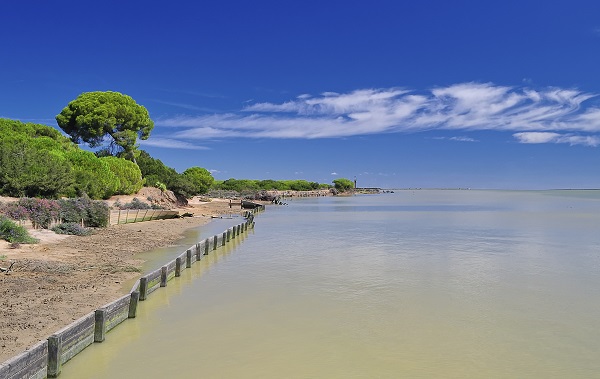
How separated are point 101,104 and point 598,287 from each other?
54732mm

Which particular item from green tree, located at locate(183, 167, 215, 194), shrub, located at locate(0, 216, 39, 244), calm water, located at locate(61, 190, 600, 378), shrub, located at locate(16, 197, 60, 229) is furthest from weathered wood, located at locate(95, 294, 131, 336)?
green tree, located at locate(183, 167, 215, 194)

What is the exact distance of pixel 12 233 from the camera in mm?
19469

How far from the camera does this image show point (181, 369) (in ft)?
28.7

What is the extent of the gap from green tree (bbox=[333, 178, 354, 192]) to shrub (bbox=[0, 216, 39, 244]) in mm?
139782

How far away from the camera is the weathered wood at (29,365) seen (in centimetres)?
661

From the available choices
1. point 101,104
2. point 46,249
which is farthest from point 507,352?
point 101,104

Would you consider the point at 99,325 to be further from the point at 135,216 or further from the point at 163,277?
the point at 135,216

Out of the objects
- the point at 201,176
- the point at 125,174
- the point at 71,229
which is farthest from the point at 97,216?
the point at 201,176

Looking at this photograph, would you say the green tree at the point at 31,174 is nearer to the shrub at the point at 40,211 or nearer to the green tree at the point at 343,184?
the shrub at the point at 40,211

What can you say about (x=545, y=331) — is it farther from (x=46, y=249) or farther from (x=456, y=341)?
(x=46, y=249)

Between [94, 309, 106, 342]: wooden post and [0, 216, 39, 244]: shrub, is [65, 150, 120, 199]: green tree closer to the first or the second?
[0, 216, 39, 244]: shrub

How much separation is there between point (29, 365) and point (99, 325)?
7.88 feet

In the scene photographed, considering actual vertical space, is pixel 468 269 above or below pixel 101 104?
below

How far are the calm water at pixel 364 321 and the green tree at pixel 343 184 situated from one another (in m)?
137
